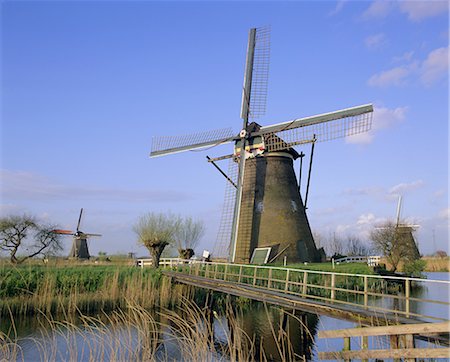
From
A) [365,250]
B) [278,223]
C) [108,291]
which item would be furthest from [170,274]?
[365,250]

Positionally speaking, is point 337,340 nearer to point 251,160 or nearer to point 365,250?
point 251,160

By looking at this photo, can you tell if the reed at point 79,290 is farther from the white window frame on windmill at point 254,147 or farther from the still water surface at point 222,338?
the white window frame on windmill at point 254,147

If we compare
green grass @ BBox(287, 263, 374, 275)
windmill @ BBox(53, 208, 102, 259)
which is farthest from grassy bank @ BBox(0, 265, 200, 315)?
windmill @ BBox(53, 208, 102, 259)

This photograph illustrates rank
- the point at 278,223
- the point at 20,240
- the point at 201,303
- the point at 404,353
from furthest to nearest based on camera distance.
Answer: the point at 20,240 < the point at 278,223 < the point at 201,303 < the point at 404,353

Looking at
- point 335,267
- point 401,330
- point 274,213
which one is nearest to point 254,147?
point 274,213

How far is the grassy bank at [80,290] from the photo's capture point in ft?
35.9

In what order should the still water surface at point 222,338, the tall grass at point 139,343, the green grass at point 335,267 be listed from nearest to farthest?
1. the tall grass at point 139,343
2. the still water surface at point 222,338
3. the green grass at point 335,267

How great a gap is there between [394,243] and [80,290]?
20951 millimetres

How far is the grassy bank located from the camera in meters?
10.9

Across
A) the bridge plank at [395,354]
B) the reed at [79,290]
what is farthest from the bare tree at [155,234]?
the bridge plank at [395,354]

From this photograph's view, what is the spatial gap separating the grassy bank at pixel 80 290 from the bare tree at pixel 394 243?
17371 mm

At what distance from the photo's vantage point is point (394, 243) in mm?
26266

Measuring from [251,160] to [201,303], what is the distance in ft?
22.0

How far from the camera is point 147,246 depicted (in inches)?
679
